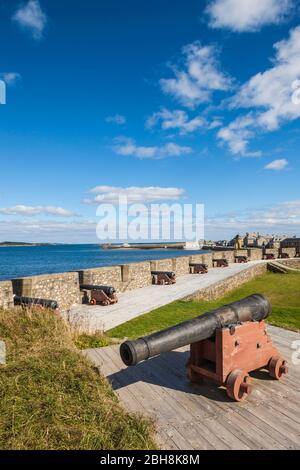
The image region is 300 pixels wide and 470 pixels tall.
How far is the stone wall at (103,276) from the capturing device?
12555 mm

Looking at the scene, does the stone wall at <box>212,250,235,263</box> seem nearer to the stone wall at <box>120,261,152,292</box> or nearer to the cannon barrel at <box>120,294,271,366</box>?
the stone wall at <box>120,261,152,292</box>

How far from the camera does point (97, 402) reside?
360cm

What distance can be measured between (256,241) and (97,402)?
62.9 m

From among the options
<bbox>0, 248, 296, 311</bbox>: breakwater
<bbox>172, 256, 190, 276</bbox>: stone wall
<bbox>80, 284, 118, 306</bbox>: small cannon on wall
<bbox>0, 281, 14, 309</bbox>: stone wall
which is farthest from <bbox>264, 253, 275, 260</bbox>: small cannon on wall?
<bbox>0, 281, 14, 309</bbox>: stone wall

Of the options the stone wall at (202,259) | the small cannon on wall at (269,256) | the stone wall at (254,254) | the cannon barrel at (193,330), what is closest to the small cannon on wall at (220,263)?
the stone wall at (202,259)

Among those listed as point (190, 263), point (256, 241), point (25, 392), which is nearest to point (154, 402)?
point (25, 392)

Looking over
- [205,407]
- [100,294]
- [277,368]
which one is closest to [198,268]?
[100,294]

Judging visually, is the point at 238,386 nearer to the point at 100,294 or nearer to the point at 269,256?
the point at 100,294

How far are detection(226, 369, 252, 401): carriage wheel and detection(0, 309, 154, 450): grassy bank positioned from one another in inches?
46.8

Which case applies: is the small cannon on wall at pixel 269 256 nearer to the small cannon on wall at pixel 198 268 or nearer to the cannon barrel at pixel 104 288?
the small cannon on wall at pixel 198 268

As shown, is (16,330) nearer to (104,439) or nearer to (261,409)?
(104,439)

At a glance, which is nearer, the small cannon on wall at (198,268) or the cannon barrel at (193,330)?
the cannon barrel at (193,330)

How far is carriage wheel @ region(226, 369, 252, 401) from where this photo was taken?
13.2 feet

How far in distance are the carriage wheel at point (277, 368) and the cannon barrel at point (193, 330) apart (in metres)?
0.61
